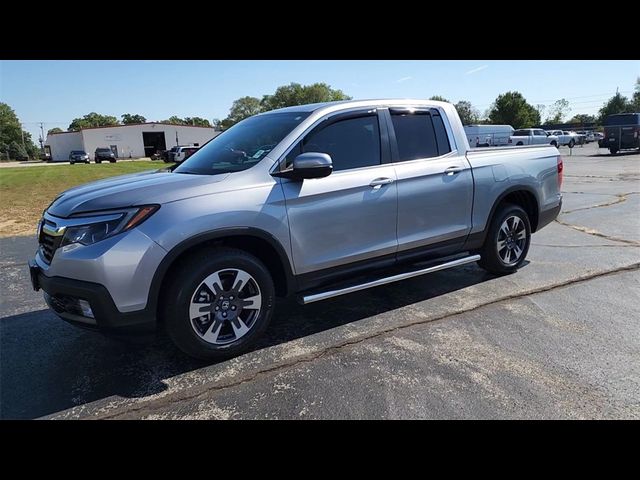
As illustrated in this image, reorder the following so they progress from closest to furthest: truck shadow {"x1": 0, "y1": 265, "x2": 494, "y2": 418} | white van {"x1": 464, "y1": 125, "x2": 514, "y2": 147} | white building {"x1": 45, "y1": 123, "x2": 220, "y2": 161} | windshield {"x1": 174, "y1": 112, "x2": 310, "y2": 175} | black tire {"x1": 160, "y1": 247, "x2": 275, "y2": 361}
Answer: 1. truck shadow {"x1": 0, "y1": 265, "x2": 494, "y2": 418}
2. black tire {"x1": 160, "y1": 247, "x2": 275, "y2": 361}
3. windshield {"x1": 174, "y1": 112, "x2": 310, "y2": 175}
4. white van {"x1": 464, "y1": 125, "x2": 514, "y2": 147}
5. white building {"x1": 45, "y1": 123, "x2": 220, "y2": 161}

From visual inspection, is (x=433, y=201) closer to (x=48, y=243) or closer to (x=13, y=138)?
(x=48, y=243)

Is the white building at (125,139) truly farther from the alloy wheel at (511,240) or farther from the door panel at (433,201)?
the door panel at (433,201)

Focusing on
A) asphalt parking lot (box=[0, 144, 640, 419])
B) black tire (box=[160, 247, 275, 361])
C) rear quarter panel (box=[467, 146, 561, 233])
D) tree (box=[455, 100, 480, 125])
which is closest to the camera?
asphalt parking lot (box=[0, 144, 640, 419])

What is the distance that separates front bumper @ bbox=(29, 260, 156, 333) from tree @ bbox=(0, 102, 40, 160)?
110 m

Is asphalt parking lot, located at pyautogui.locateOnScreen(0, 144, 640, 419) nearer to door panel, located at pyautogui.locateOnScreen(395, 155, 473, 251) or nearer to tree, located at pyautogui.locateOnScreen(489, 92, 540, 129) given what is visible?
door panel, located at pyautogui.locateOnScreen(395, 155, 473, 251)

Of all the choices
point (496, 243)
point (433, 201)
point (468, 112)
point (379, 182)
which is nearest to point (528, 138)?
point (496, 243)

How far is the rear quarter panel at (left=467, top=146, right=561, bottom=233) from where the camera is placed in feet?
15.3

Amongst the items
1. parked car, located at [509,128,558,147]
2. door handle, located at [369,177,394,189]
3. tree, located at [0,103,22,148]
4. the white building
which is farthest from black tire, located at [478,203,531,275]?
tree, located at [0,103,22,148]

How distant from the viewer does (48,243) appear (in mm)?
3162

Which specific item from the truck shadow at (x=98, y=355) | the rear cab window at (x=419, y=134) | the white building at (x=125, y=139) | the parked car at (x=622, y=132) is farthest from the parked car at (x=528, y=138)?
the white building at (x=125, y=139)

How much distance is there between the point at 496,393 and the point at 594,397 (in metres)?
0.61

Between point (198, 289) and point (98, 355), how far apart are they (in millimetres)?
1148
